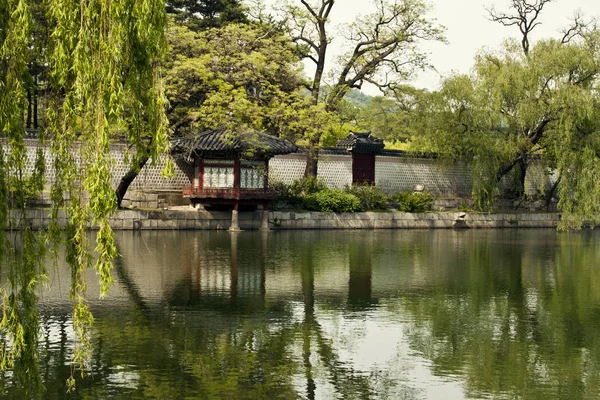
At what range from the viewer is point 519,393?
33.4ft

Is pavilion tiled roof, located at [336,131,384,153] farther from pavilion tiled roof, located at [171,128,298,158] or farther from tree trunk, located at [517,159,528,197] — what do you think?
tree trunk, located at [517,159,528,197]

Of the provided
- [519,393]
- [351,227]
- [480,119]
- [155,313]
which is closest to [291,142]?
[351,227]

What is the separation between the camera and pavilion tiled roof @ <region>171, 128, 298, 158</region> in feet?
98.8

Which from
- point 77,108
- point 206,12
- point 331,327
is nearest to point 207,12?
point 206,12

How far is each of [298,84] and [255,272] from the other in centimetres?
1491

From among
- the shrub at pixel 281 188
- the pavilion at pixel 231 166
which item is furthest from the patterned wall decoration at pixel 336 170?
the pavilion at pixel 231 166

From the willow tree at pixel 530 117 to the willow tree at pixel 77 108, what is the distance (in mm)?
28323

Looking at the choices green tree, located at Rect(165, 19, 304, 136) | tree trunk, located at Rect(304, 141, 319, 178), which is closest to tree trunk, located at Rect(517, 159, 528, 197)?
tree trunk, located at Rect(304, 141, 319, 178)

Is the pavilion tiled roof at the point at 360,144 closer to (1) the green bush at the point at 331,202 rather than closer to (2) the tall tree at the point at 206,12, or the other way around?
(1) the green bush at the point at 331,202

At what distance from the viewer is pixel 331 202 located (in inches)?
1319

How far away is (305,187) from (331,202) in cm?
145

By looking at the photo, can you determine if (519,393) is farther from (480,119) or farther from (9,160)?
(480,119)

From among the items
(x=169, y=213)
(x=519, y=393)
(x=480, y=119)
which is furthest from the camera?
(x=480, y=119)

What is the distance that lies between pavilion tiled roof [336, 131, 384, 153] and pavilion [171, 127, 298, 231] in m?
6.39
